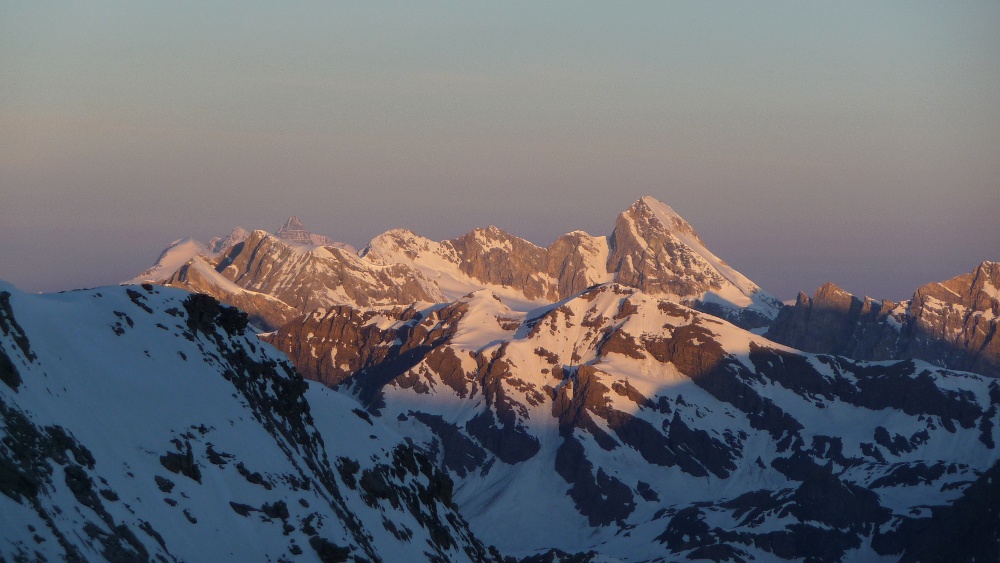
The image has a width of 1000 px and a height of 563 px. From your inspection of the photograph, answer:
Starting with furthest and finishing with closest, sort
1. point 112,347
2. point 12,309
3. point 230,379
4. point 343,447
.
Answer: point 343,447
point 230,379
point 112,347
point 12,309

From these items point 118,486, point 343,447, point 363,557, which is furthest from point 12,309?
point 343,447

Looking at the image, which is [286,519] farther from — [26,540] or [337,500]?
[26,540]

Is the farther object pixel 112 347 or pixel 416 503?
pixel 416 503

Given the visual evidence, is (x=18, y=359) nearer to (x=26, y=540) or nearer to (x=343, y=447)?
(x=26, y=540)

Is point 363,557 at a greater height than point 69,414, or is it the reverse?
point 69,414

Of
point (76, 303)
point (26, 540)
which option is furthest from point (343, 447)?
point (26, 540)

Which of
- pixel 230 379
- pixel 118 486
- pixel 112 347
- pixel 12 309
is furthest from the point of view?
pixel 230 379
